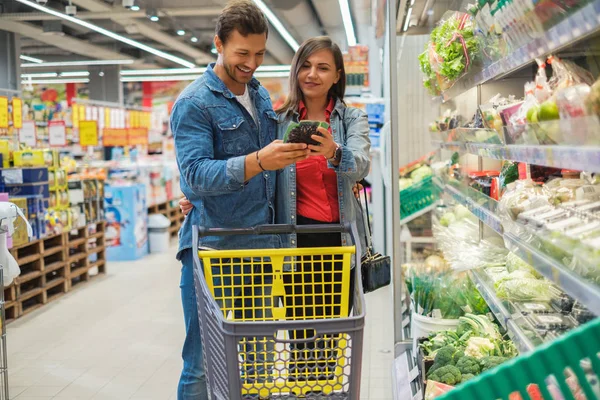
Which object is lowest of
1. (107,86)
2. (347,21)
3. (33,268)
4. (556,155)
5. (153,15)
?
(33,268)

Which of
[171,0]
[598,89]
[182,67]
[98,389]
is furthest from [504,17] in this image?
[182,67]

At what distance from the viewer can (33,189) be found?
6457 mm

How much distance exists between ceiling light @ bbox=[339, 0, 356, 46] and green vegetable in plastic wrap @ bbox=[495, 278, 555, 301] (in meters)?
8.17

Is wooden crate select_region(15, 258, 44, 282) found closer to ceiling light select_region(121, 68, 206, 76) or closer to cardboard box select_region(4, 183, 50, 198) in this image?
cardboard box select_region(4, 183, 50, 198)

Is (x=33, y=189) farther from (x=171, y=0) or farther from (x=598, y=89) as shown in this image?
(x=598, y=89)

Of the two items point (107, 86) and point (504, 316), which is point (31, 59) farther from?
point (504, 316)

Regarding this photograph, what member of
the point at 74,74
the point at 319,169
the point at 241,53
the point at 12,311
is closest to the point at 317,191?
the point at 319,169

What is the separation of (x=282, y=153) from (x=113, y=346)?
361 cm

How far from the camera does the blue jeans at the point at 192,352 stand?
2.48 meters

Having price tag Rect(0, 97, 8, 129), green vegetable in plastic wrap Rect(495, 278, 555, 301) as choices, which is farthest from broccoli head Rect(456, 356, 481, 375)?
price tag Rect(0, 97, 8, 129)

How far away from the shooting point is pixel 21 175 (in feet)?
20.8

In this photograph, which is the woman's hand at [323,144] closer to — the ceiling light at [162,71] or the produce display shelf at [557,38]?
the produce display shelf at [557,38]

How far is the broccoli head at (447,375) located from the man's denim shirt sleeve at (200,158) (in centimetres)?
112

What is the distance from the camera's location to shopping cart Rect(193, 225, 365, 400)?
1.76m
